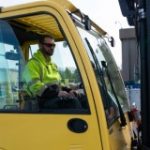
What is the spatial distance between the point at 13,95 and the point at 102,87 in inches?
29.2

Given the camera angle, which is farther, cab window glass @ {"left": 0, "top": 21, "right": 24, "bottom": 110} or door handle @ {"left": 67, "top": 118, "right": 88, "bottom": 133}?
cab window glass @ {"left": 0, "top": 21, "right": 24, "bottom": 110}

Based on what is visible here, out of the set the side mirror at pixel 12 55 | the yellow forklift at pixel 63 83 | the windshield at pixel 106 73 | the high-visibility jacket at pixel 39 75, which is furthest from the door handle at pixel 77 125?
the side mirror at pixel 12 55

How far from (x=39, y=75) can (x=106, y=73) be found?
0.74 m

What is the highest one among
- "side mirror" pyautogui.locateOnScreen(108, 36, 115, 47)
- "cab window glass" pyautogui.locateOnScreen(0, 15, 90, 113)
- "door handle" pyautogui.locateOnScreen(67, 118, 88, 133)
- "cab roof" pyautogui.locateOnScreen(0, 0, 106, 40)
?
"cab roof" pyautogui.locateOnScreen(0, 0, 106, 40)

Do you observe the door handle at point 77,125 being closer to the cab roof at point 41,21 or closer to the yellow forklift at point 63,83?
the yellow forklift at point 63,83

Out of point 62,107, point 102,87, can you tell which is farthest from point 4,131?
point 102,87

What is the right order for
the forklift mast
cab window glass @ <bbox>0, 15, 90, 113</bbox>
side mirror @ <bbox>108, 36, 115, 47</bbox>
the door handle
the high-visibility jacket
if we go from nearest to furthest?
the door handle, cab window glass @ <bbox>0, 15, 90, 113</bbox>, the high-visibility jacket, the forklift mast, side mirror @ <bbox>108, 36, 115, 47</bbox>

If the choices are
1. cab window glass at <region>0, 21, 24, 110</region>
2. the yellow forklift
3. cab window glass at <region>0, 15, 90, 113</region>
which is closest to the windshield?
the yellow forklift

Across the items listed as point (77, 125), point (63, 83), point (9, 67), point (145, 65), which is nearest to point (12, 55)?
point (9, 67)

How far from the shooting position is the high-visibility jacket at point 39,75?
11.7ft

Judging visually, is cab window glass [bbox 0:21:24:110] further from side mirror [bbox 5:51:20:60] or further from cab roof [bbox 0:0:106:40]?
cab roof [bbox 0:0:106:40]

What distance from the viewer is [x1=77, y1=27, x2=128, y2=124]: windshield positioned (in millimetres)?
3609

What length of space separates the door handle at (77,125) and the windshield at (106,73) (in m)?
0.26

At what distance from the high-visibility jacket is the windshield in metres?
0.35
